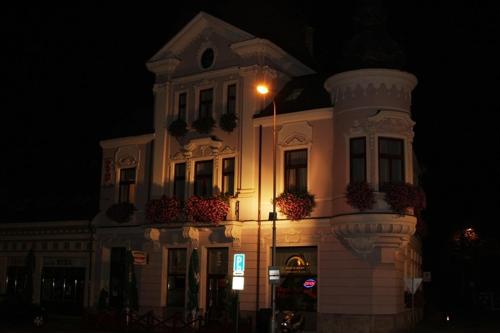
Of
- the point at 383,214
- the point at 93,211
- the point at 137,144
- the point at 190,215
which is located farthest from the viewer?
the point at 93,211

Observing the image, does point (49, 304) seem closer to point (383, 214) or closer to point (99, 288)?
point (99, 288)

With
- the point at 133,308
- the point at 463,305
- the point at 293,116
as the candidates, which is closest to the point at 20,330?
the point at 133,308

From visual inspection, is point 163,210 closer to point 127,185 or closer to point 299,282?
point 127,185

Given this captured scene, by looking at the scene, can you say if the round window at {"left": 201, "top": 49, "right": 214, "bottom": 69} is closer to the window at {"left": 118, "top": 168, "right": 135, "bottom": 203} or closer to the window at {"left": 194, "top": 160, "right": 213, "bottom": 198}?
the window at {"left": 194, "top": 160, "right": 213, "bottom": 198}

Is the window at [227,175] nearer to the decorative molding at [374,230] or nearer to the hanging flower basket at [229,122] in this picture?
the hanging flower basket at [229,122]

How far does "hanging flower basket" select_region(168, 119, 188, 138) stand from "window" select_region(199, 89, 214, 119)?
3.26 ft

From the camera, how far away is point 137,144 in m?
35.4

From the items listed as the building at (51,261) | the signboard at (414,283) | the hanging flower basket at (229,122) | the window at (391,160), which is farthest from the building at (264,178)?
the building at (51,261)

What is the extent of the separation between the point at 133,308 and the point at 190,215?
5.19 meters

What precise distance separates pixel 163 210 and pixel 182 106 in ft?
18.5

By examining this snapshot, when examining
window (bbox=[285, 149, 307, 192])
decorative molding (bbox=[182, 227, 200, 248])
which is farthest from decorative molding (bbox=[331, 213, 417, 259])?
decorative molding (bbox=[182, 227, 200, 248])

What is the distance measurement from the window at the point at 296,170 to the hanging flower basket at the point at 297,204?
Answer: 70 centimetres

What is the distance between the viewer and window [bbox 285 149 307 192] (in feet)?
97.8

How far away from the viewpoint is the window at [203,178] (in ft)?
106
